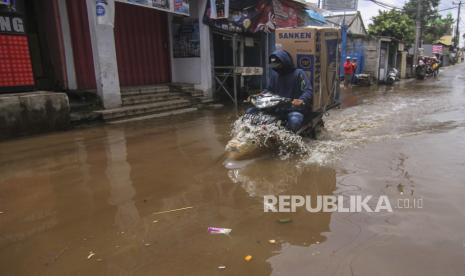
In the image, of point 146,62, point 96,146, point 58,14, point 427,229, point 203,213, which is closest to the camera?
point 427,229

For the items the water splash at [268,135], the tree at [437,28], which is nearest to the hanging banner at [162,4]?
the water splash at [268,135]

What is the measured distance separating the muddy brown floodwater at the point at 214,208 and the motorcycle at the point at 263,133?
25 cm

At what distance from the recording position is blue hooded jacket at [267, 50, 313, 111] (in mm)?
6086

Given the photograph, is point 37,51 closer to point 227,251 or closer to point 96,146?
point 96,146

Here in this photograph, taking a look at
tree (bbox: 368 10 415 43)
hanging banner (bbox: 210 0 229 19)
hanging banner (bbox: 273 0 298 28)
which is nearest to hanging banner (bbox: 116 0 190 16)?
hanging banner (bbox: 210 0 229 19)

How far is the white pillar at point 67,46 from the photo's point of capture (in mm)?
9594

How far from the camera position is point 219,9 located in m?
11.7

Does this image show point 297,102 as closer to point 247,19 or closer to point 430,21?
point 247,19

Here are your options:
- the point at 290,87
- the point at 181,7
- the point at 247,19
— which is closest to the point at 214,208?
the point at 290,87

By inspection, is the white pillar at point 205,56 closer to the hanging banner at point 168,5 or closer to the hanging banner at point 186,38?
the hanging banner at point 186,38

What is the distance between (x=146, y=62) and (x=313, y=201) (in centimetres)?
913

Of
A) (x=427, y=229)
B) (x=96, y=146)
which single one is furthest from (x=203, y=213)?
(x=96, y=146)

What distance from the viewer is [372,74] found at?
948 inches

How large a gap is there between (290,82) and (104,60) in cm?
533
